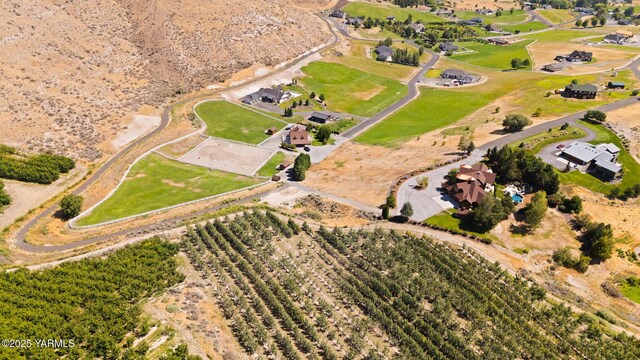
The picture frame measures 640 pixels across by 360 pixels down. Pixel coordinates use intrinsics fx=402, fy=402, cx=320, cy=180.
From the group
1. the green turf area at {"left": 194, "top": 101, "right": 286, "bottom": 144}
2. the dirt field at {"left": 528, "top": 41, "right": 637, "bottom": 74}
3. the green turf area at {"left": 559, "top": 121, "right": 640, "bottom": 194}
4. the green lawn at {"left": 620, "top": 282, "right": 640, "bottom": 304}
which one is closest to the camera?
the green lawn at {"left": 620, "top": 282, "right": 640, "bottom": 304}

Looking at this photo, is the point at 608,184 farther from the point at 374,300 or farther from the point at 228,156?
the point at 228,156

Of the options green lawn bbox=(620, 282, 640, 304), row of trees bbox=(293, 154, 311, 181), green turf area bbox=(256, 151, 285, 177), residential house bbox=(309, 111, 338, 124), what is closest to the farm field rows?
green lawn bbox=(620, 282, 640, 304)

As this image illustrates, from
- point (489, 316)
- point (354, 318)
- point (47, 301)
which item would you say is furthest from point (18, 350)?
point (489, 316)

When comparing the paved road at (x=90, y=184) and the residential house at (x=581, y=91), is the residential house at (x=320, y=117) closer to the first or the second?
the paved road at (x=90, y=184)

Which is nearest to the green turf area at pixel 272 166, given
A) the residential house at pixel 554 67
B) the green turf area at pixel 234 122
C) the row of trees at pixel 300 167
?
the row of trees at pixel 300 167

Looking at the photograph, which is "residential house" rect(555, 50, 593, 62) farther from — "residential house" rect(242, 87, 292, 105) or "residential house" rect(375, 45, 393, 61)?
"residential house" rect(242, 87, 292, 105)

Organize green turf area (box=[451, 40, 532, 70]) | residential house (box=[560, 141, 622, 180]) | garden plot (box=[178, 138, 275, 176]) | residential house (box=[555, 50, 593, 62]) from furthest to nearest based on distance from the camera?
1. green turf area (box=[451, 40, 532, 70])
2. residential house (box=[555, 50, 593, 62])
3. garden plot (box=[178, 138, 275, 176])
4. residential house (box=[560, 141, 622, 180])
